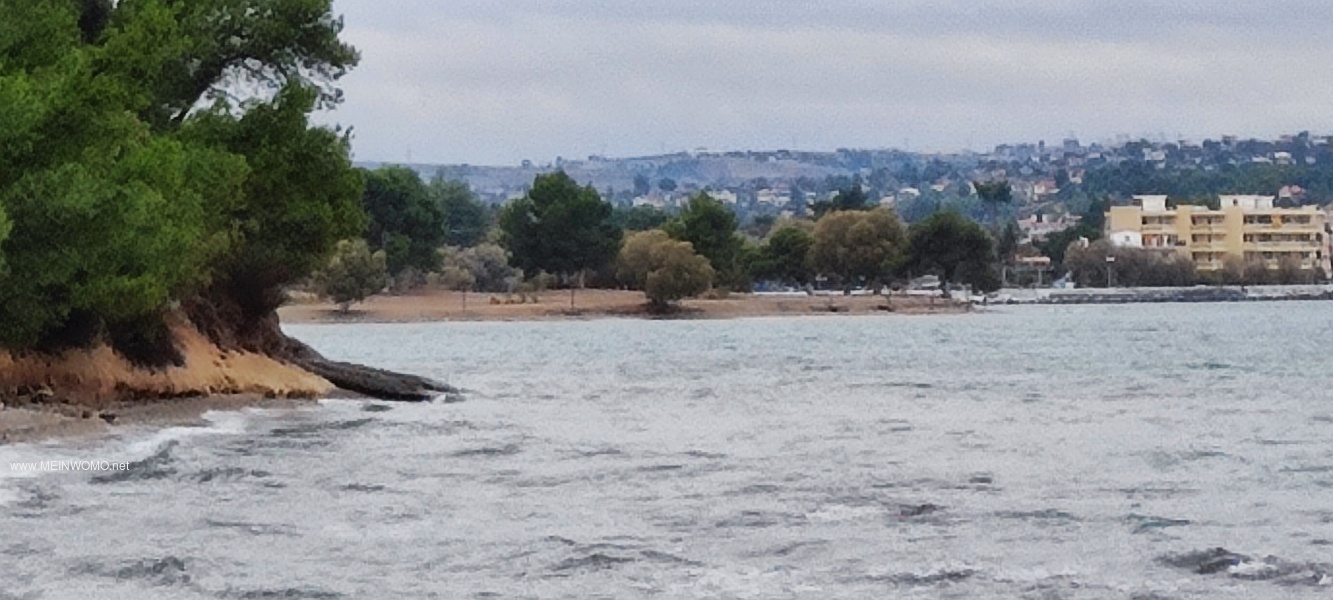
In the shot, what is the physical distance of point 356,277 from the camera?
6255 inches

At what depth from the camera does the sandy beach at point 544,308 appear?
545 ft

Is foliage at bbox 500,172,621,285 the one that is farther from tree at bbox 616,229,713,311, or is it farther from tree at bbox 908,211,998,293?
tree at bbox 908,211,998,293

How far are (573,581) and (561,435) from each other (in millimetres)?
22621

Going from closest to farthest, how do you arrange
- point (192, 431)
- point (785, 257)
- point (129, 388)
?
point (192, 431) → point (129, 388) → point (785, 257)

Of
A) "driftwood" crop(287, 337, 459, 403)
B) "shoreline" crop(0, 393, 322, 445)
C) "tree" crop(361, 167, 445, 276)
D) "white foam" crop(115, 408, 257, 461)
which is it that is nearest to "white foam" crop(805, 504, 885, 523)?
"white foam" crop(115, 408, 257, 461)

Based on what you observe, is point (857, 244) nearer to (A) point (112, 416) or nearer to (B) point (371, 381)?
(B) point (371, 381)

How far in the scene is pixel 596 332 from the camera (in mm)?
138750

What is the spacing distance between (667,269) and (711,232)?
1433cm

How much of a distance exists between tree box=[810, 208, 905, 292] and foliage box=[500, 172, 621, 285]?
58.9 feet

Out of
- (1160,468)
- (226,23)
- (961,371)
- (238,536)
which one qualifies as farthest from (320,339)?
(238,536)

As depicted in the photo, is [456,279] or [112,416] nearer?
[112,416]

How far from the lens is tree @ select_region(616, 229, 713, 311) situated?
164m

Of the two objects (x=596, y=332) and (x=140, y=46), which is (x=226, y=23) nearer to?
(x=140, y=46)

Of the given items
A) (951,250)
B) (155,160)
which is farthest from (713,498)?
(951,250)
